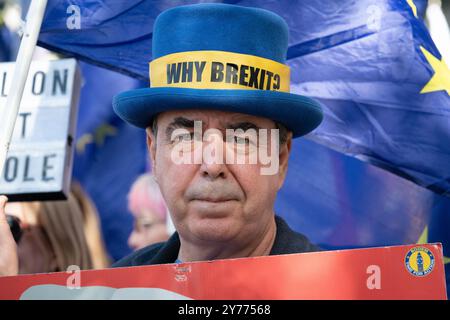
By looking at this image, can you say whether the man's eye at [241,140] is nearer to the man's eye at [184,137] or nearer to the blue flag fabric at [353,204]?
the man's eye at [184,137]

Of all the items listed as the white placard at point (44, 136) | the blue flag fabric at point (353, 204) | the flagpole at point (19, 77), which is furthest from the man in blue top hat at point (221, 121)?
the white placard at point (44, 136)

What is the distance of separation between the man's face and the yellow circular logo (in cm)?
83

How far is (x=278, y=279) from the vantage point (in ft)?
8.48

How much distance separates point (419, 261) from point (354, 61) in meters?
1.94

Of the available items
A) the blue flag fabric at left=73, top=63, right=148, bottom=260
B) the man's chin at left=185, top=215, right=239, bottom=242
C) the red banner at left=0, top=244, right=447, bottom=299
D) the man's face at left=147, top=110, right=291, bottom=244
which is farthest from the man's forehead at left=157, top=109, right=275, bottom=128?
the blue flag fabric at left=73, top=63, right=148, bottom=260

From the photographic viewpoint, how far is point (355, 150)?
4270 millimetres

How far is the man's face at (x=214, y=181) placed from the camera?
10.4 ft

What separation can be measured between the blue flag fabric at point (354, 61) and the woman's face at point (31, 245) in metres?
1.59

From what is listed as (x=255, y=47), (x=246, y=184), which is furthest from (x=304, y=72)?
(x=246, y=184)

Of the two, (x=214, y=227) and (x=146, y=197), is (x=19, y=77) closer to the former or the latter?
(x=214, y=227)

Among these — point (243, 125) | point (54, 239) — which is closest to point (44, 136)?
point (54, 239)

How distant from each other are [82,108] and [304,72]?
10.0 feet

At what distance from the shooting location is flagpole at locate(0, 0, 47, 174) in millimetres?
3301
